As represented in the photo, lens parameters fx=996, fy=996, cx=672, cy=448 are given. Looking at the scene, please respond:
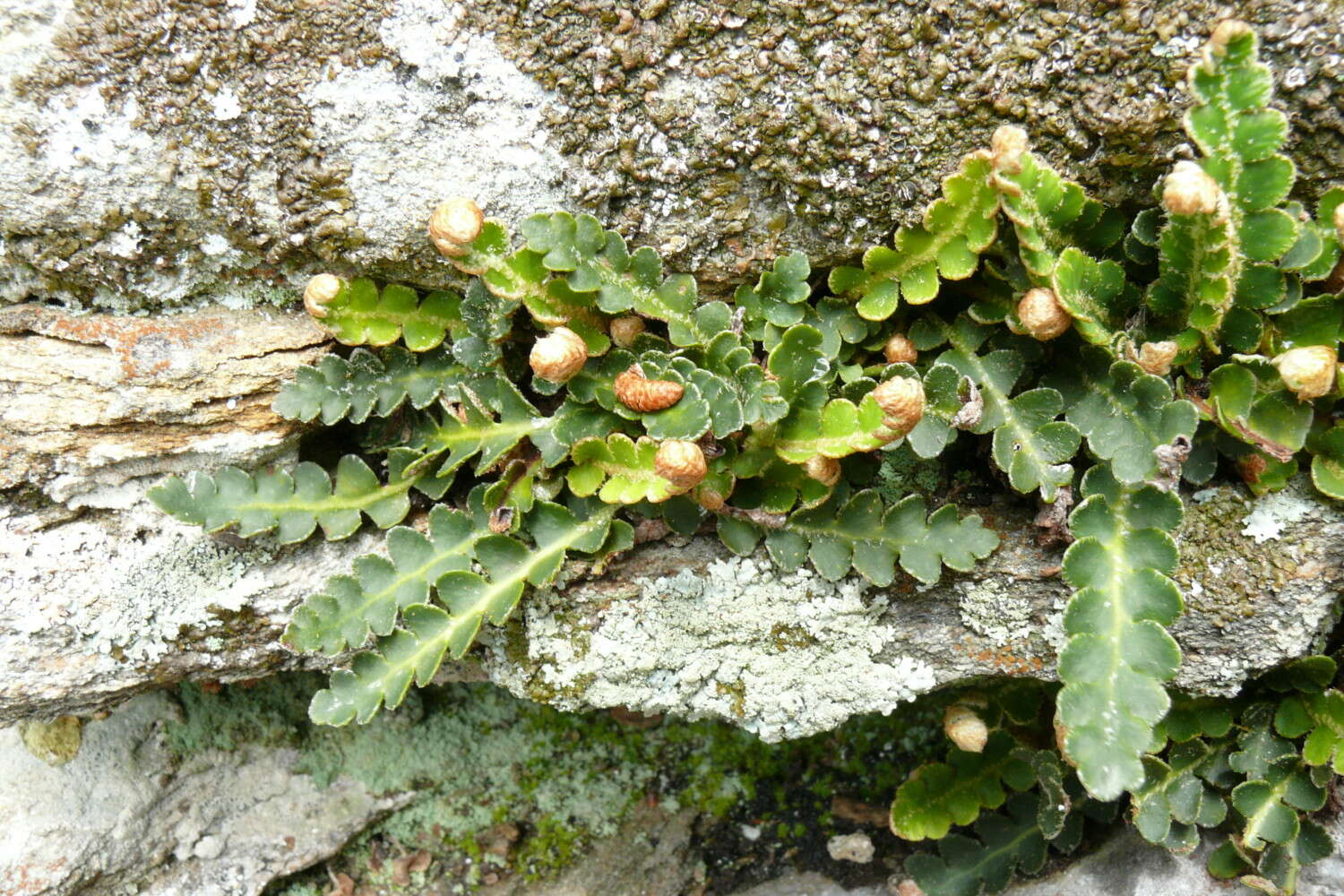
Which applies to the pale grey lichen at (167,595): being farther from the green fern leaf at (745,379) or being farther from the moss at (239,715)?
the green fern leaf at (745,379)

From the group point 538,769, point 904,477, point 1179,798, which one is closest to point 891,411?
point 904,477

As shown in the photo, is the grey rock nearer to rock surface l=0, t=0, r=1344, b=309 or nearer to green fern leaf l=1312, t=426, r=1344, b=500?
rock surface l=0, t=0, r=1344, b=309

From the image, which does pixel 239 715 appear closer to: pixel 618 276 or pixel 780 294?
pixel 618 276

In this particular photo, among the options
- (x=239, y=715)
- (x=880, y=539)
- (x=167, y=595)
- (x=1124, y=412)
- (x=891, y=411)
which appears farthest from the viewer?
(x=239, y=715)

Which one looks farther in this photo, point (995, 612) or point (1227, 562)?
point (995, 612)

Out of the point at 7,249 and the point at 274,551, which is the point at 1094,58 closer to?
the point at 274,551

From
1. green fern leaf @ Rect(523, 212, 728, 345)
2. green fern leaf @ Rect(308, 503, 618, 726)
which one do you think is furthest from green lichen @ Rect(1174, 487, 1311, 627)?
green fern leaf @ Rect(308, 503, 618, 726)
